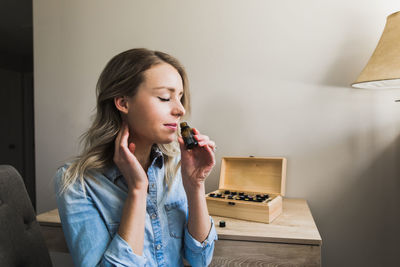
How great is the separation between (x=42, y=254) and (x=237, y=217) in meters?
0.68

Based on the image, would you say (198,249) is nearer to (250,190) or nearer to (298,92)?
(250,190)

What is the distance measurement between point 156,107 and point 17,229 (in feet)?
1.63

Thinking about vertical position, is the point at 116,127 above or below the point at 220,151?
above

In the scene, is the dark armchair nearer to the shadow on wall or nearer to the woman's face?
the woman's face

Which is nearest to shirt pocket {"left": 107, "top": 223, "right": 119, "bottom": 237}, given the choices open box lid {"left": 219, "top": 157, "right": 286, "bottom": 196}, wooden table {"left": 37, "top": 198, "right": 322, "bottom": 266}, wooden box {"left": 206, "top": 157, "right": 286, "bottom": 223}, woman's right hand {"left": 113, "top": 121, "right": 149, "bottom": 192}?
woman's right hand {"left": 113, "top": 121, "right": 149, "bottom": 192}

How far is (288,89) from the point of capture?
152cm

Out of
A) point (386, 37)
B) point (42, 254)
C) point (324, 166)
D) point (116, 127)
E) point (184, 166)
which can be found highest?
point (386, 37)

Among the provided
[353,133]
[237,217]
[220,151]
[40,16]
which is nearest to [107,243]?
[237,217]

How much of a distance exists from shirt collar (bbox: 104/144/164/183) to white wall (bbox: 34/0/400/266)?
64 cm

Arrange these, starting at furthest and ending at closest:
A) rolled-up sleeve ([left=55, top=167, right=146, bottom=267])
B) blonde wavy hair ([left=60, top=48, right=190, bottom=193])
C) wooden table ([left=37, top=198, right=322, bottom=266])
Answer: wooden table ([left=37, top=198, right=322, bottom=266]), blonde wavy hair ([left=60, top=48, right=190, bottom=193]), rolled-up sleeve ([left=55, top=167, right=146, bottom=267])

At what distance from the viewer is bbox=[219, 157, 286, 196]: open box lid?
1.41 meters

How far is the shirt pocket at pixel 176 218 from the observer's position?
977 mm

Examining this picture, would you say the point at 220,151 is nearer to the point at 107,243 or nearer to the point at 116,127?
the point at 116,127

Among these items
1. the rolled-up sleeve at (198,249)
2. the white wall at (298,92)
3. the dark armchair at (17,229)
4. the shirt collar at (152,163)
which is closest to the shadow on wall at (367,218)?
the white wall at (298,92)
